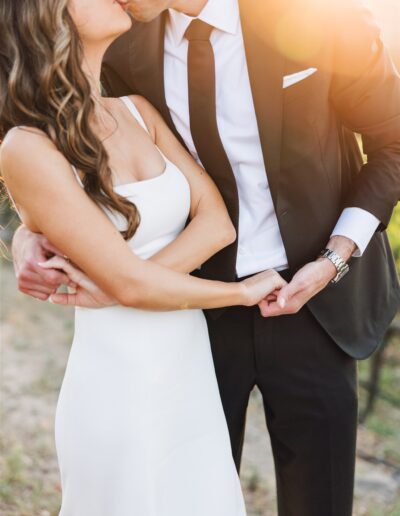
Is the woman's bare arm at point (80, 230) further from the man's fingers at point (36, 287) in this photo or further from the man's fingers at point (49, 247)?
the man's fingers at point (36, 287)

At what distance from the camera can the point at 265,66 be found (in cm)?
219

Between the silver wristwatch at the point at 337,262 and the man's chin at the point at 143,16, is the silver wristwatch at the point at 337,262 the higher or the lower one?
the lower one

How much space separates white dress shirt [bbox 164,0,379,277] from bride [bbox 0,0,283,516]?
0.10m

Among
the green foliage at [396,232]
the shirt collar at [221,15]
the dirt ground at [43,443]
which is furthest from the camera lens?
the green foliage at [396,232]

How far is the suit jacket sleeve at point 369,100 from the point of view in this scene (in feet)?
7.16

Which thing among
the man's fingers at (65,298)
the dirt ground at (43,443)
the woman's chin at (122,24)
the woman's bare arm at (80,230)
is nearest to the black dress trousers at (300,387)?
the woman's bare arm at (80,230)

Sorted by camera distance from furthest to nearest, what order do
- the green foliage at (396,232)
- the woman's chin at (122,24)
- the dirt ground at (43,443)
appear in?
the green foliage at (396,232)
the dirt ground at (43,443)
the woman's chin at (122,24)

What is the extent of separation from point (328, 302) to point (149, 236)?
24.2 inches

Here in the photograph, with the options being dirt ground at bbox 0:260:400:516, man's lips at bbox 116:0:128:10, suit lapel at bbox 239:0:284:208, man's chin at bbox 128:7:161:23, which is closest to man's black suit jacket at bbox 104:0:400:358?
suit lapel at bbox 239:0:284:208

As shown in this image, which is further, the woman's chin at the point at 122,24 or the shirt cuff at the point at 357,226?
the shirt cuff at the point at 357,226

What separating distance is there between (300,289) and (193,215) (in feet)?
1.28

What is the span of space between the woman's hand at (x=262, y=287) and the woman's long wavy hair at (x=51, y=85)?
15.2 inches

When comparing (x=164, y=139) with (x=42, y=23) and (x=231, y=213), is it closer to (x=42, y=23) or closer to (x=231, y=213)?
(x=231, y=213)

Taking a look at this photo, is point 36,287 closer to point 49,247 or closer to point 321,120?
point 49,247
